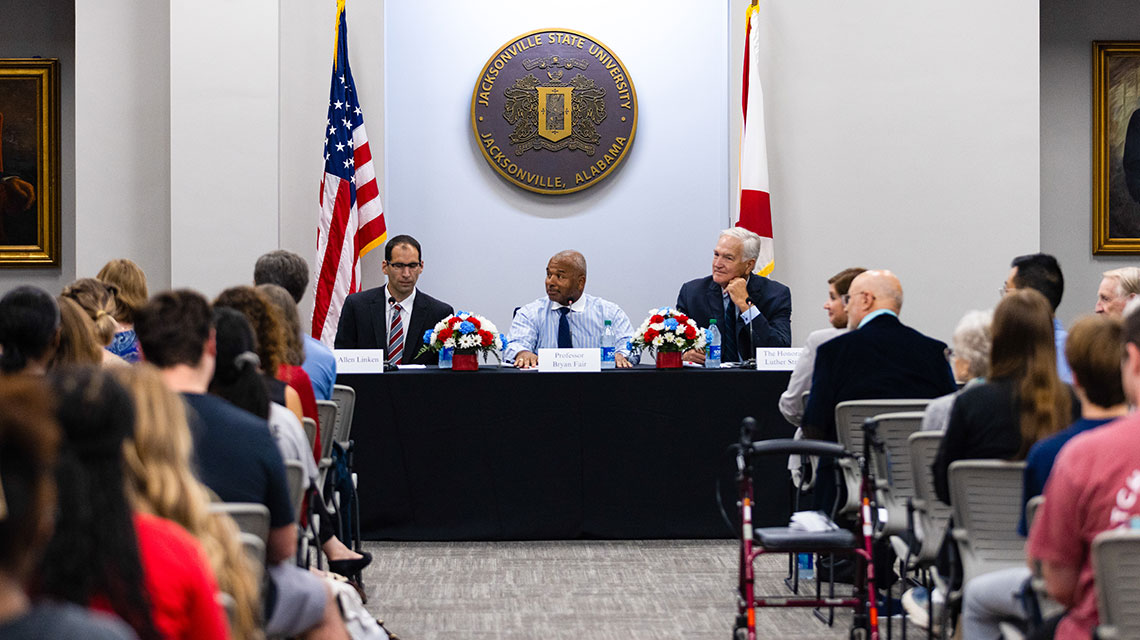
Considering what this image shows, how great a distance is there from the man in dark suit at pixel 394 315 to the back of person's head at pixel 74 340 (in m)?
3.82

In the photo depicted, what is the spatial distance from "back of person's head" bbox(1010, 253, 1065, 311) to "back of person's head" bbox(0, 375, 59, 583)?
15.9ft

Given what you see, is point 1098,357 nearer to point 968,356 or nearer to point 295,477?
point 968,356

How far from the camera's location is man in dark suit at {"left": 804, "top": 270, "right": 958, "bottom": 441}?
5.25 m

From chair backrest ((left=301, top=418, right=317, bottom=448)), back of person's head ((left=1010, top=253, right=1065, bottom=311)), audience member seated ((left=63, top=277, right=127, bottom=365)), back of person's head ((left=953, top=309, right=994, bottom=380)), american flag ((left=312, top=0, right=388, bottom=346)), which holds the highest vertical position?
american flag ((left=312, top=0, right=388, bottom=346))

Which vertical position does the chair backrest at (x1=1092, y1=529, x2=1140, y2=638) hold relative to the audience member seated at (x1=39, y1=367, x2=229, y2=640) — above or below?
below

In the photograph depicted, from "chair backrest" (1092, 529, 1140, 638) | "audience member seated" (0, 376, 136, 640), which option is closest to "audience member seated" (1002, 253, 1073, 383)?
"chair backrest" (1092, 529, 1140, 638)

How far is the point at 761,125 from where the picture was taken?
8.70 m

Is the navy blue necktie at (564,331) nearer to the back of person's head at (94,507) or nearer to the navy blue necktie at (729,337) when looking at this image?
the navy blue necktie at (729,337)

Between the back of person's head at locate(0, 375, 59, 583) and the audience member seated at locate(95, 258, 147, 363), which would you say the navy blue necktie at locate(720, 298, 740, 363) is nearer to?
the audience member seated at locate(95, 258, 147, 363)

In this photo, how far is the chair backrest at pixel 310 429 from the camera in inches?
167

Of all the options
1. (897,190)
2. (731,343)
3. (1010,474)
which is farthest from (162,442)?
(897,190)

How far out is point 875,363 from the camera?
5.26 m

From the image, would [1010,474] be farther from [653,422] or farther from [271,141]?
[271,141]

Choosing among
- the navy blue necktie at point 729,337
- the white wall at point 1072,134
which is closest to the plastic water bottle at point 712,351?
the navy blue necktie at point 729,337
